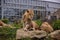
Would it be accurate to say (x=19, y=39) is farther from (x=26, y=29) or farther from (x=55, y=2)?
(x=55, y=2)

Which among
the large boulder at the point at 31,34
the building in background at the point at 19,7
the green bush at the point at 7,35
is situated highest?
the large boulder at the point at 31,34

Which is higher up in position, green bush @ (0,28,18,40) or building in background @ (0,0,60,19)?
green bush @ (0,28,18,40)

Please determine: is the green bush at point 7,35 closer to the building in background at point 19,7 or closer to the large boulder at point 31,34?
the large boulder at point 31,34

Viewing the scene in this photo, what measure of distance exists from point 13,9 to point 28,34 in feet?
30.1

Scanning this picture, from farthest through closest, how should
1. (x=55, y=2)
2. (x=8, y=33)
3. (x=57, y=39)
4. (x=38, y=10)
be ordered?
(x=55, y=2) → (x=38, y=10) → (x=8, y=33) → (x=57, y=39)

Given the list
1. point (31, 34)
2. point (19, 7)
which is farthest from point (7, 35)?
point (19, 7)

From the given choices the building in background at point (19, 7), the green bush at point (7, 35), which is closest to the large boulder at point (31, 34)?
the green bush at point (7, 35)

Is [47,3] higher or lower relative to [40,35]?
lower

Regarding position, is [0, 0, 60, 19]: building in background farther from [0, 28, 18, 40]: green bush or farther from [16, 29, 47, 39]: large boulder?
[16, 29, 47, 39]: large boulder

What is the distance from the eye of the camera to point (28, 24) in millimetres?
5477

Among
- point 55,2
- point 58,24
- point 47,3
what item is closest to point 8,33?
point 58,24

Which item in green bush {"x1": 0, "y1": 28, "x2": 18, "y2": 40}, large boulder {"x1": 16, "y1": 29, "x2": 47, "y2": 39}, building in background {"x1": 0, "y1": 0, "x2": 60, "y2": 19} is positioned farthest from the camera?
building in background {"x1": 0, "y1": 0, "x2": 60, "y2": 19}

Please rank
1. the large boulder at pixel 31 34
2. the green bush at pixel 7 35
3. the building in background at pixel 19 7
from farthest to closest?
the building in background at pixel 19 7
the green bush at pixel 7 35
the large boulder at pixel 31 34

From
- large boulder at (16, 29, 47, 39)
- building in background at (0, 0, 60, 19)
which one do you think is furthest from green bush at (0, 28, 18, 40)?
building in background at (0, 0, 60, 19)
